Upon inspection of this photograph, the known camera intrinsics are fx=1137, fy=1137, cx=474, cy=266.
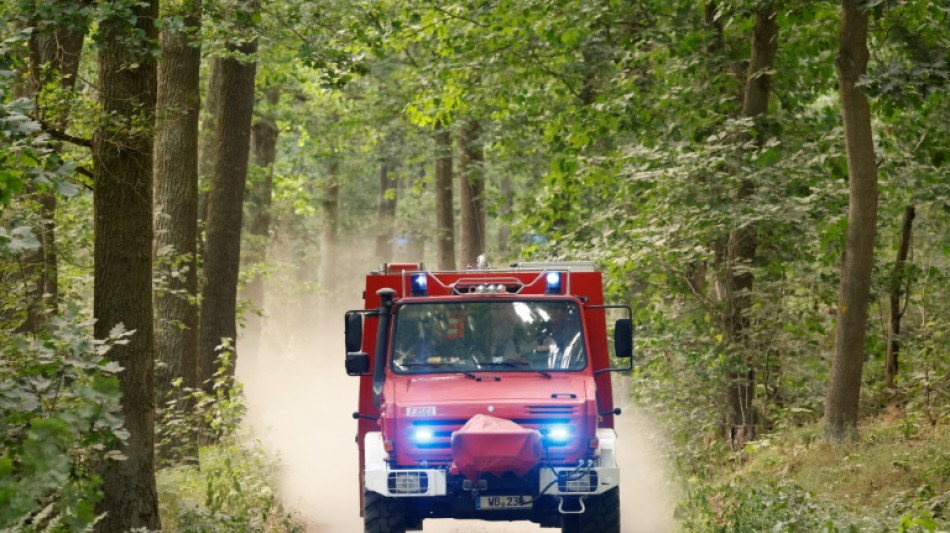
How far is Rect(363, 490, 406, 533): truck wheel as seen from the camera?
10.3 meters

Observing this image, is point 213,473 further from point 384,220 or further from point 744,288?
point 384,220

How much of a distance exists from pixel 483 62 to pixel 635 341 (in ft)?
18.1

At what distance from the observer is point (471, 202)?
28891 millimetres

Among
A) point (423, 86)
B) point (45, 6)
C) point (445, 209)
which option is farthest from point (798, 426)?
point (445, 209)

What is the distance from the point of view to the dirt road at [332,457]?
14070mm

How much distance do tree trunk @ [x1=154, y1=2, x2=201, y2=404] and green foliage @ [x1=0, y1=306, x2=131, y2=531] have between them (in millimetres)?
6071

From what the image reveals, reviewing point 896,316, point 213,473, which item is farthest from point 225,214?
point 896,316

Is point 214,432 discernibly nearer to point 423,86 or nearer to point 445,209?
point 423,86

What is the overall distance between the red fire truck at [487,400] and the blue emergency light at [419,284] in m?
0.01

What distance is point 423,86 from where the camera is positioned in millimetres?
21734

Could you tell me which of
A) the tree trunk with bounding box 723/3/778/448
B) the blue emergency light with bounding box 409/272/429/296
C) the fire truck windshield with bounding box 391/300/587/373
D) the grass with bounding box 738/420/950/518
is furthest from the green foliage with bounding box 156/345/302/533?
the tree trunk with bounding box 723/3/778/448

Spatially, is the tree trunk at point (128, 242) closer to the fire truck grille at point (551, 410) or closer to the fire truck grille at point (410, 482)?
the fire truck grille at point (410, 482)

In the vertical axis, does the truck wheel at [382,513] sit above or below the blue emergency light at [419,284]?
below

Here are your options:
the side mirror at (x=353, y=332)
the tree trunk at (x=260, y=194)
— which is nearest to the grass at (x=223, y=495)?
the side mirror at (x=353, y=332)
